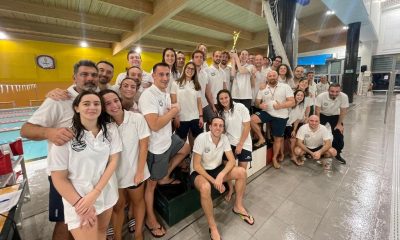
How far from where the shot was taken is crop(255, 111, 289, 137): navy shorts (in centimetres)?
335

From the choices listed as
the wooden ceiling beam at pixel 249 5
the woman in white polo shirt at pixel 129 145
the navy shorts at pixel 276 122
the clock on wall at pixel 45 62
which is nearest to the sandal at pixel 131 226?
the woman in white polo shirt at pixel 129 145

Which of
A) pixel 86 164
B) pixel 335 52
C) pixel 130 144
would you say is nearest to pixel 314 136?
pixel 130 144

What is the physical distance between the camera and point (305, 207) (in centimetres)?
234

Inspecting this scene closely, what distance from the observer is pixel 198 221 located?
2139 mm

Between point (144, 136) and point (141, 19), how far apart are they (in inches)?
263

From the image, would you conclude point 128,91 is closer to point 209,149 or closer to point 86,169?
point 86,169

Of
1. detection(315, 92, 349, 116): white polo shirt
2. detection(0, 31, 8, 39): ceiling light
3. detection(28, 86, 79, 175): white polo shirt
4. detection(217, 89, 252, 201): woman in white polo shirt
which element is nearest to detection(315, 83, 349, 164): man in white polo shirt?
detection(315, 92, 349, 116): white polo shirt

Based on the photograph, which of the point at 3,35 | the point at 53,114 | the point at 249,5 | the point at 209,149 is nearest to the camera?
the point at 53,114

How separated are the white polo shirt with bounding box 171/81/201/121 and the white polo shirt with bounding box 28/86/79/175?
1.22 meters

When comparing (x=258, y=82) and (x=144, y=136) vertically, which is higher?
A: (x=258, y=82)

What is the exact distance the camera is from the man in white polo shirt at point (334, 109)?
3.70 m

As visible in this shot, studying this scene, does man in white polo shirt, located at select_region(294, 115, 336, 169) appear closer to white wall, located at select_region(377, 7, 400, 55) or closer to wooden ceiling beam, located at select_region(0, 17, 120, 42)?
wooden ceiling beam, located at select_region(0, 17, 120, 42)

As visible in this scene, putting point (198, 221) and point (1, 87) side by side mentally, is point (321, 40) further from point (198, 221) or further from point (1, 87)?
point (1, 87)

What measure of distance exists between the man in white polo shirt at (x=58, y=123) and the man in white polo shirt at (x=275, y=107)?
8.84 ft
